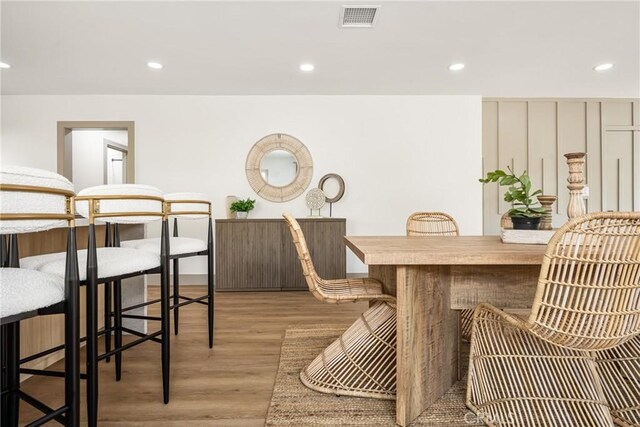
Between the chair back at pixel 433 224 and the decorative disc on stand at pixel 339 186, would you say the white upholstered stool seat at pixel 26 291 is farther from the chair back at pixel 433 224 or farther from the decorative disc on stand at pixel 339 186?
the decorative disc on stand at pixel 339 186

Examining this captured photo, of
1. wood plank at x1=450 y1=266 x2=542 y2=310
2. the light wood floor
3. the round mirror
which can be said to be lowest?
the light wood floor

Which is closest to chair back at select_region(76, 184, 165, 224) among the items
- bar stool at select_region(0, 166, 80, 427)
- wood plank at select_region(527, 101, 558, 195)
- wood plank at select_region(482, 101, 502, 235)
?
bar stool at select_region(0, 166, 80, 427)

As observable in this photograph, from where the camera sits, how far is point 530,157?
15.8 ft

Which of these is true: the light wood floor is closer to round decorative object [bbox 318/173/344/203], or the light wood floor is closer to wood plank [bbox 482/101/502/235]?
round decorative object [bbox 318/173/344/203]

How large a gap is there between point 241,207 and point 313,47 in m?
1.91

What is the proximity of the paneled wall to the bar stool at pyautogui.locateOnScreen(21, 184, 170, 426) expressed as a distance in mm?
4530

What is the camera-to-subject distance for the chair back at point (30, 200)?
856mm

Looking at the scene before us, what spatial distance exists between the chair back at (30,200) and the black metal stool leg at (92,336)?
10.1 inches

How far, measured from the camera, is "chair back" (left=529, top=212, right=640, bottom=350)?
1.07m

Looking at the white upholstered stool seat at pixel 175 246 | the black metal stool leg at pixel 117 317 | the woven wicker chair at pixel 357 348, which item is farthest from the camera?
the white upholstered stool seat at pixel 175 246

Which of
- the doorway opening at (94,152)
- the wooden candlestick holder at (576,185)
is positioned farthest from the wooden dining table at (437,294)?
the doorway opening at (94,152)

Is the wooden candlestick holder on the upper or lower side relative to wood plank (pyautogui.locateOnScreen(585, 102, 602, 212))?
lower

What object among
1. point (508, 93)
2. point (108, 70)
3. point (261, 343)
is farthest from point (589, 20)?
point (108, 70)

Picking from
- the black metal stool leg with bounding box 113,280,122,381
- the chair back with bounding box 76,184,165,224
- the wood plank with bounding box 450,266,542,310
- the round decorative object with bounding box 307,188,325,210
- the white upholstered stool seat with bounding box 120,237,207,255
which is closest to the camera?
the chair back with bounding box 76,184,165,224
